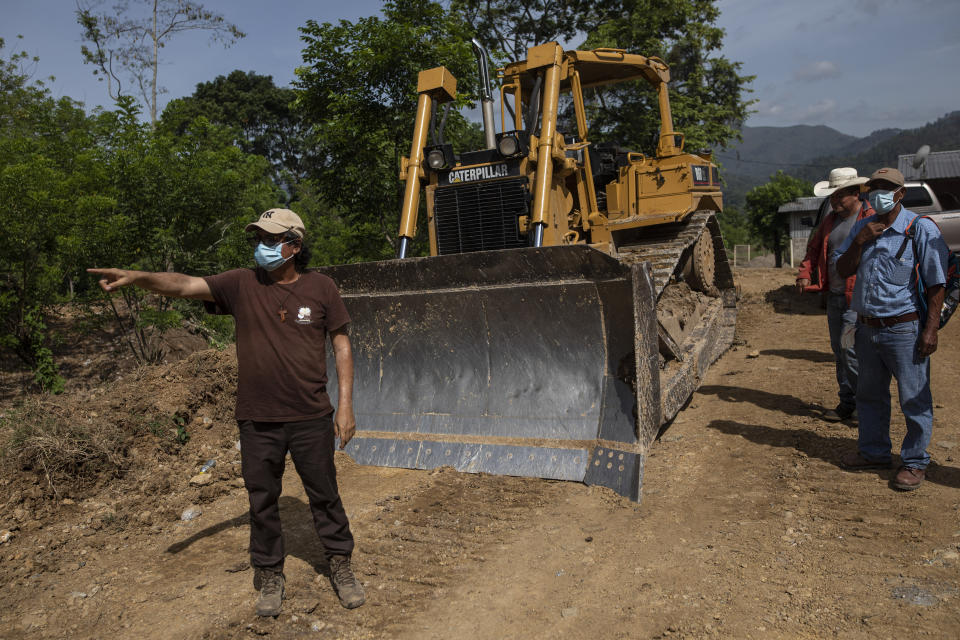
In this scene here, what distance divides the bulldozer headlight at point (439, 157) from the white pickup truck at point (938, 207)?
22.4ft

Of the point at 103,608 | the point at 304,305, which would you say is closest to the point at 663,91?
the point at 304,305

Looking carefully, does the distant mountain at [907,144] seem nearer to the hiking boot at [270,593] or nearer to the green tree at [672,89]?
the green tree at [672,89]

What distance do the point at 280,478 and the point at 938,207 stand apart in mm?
11113

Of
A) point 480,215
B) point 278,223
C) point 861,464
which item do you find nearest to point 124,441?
point 278,223

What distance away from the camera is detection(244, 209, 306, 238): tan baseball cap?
9.84 ft

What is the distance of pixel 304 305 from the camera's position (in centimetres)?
310

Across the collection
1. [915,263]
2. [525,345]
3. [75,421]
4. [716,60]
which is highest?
[716,60]

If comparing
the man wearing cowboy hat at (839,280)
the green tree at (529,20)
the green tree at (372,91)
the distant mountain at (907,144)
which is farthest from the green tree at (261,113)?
the distant mountain at (907,144)

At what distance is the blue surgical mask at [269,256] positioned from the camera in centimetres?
304

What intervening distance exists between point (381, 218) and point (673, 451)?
740cm

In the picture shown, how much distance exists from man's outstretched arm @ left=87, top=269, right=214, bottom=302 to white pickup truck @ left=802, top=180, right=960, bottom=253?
9651mm

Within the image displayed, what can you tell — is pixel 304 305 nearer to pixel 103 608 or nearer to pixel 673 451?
pixel 103 608

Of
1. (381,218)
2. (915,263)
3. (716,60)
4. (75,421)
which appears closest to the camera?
(915,263)

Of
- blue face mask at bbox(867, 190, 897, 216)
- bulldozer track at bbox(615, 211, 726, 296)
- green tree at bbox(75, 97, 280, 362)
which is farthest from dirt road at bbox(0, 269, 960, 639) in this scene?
green tree at bbox(75, 97, 280, 362)
